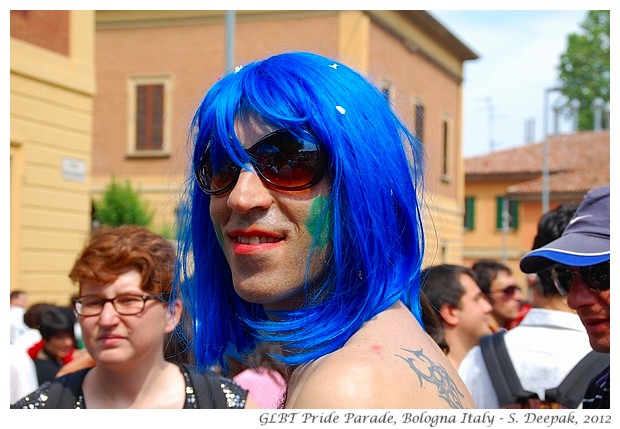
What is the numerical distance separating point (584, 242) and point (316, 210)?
1276 mm

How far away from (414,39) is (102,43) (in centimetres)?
895

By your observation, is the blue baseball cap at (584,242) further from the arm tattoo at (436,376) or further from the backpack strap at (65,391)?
the backpack strap at (65,391)

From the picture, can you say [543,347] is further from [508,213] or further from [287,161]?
[508,213]

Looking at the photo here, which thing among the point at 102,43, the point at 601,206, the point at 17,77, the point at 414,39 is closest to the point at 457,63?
the point at 414,39

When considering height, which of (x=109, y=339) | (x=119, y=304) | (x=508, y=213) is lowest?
(x=109, y=339)

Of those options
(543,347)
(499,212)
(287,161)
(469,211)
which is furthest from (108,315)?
(469,211)

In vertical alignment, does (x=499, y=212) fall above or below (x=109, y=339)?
above

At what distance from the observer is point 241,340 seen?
6.86 ft

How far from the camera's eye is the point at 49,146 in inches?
444

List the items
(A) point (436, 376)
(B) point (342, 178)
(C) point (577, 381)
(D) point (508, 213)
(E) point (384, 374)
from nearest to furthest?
(E) point (384, 374), (A) point (436, 376), (B) point (342, 178), (C) point (577, 381), (D) point (508, 213)

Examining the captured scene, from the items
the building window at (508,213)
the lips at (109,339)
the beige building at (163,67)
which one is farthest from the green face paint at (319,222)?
the building window at (508,213)

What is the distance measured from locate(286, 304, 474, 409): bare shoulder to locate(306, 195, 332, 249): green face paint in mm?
180

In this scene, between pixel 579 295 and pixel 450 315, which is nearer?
pixel 579 295
